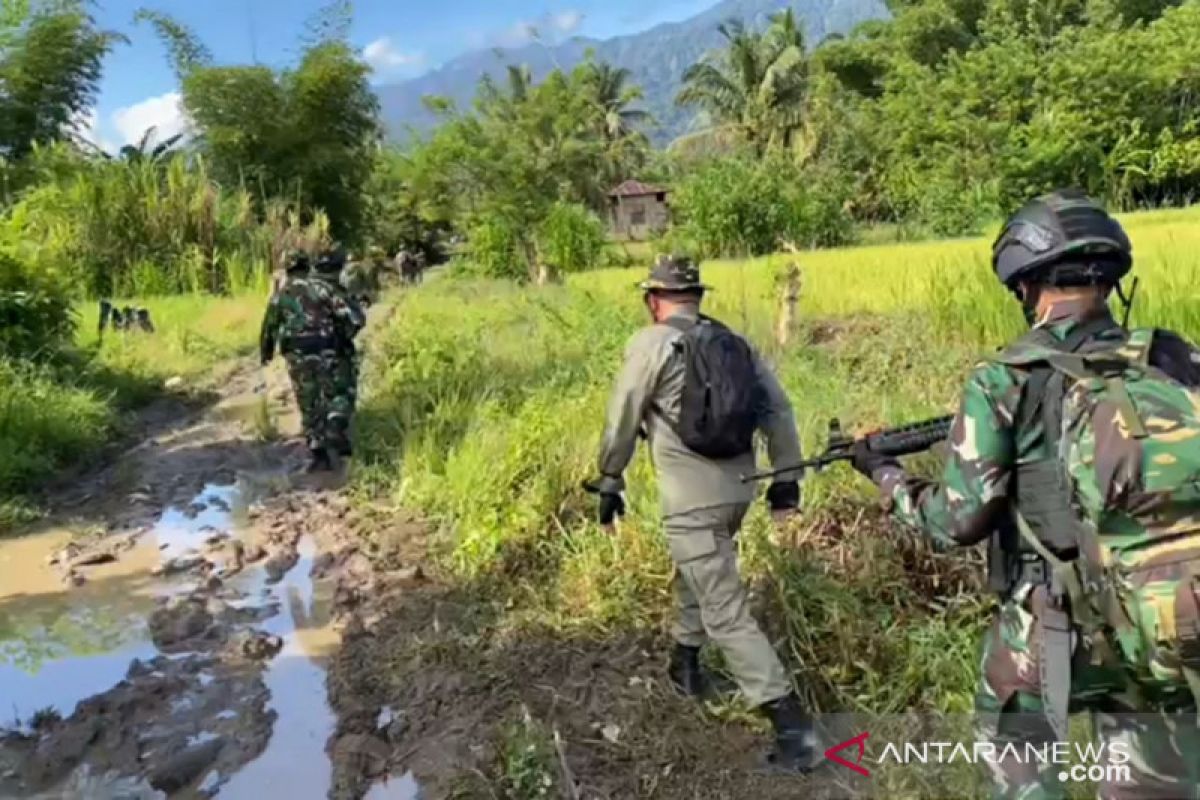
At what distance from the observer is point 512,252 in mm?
27453

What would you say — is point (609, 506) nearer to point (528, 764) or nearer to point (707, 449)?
point (707, 449)

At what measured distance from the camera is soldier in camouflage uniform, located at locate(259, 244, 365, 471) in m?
7.96

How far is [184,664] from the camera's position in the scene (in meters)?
4.66

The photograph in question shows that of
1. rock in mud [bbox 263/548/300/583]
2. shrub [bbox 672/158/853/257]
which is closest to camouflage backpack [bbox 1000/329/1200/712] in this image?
rock in mud [bbox 263/548/300/583]

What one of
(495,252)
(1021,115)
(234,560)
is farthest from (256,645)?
(1021,115)

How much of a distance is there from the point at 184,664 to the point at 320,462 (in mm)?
3565

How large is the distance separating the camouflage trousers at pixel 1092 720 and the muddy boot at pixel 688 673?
1600 mm

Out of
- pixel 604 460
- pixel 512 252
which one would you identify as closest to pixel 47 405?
pixel 604 460

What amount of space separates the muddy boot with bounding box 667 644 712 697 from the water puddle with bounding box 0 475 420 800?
1.06 m

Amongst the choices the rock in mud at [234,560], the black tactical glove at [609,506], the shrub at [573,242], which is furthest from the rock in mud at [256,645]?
the shrub at [573,242]

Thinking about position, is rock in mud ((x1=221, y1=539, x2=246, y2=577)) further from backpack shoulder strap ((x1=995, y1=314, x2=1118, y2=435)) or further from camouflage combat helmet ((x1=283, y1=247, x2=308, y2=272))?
backpack shoulder strap ((x1=995, y1=314, x2=1118, y2=435))

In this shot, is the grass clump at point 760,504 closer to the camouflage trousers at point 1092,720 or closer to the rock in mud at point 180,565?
the camouflage trousers at point 1092,720

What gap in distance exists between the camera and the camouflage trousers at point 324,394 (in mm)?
7984

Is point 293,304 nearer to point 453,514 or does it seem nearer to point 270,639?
point 453,514
